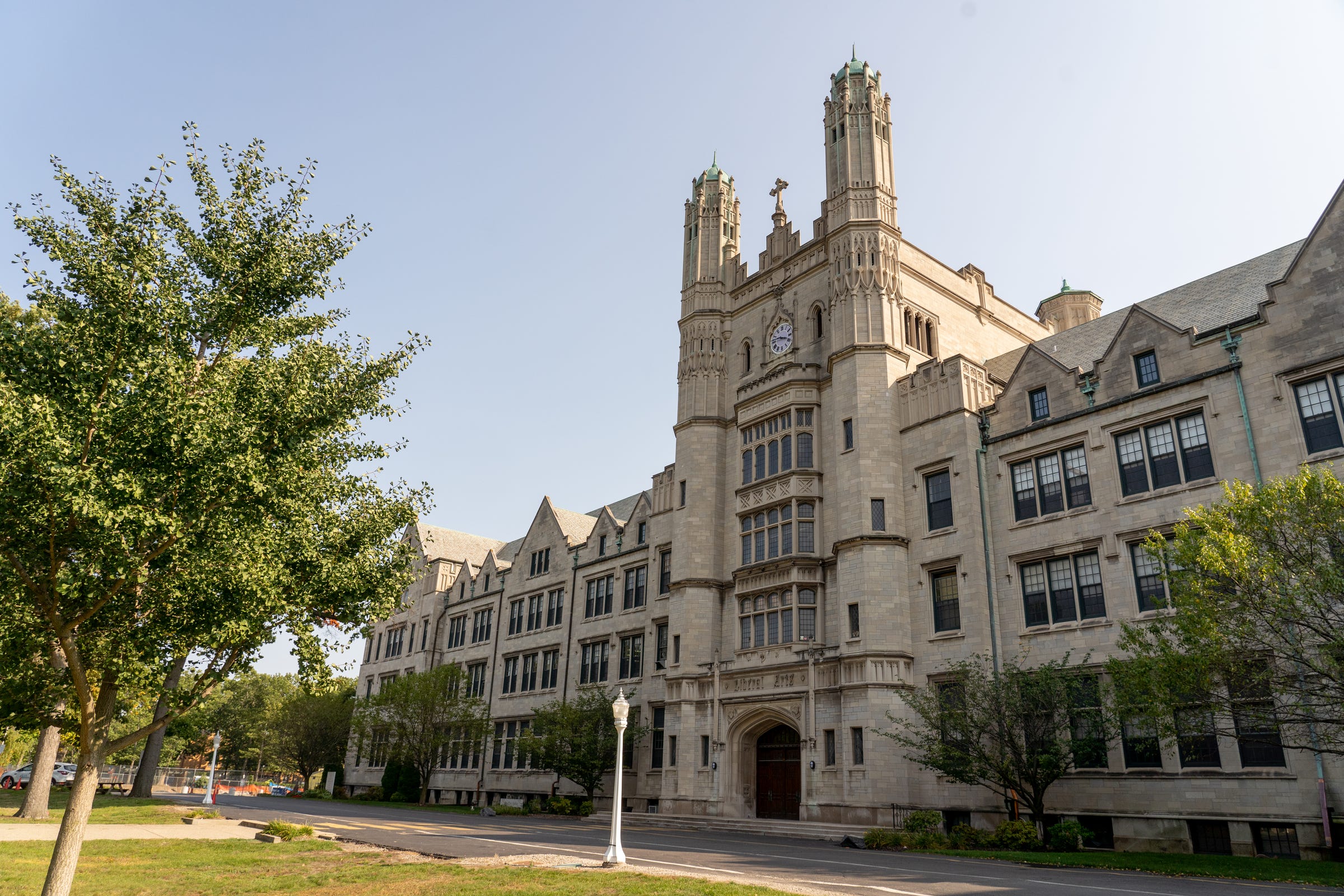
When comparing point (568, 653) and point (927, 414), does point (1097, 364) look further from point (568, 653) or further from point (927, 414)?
point (568, 653)

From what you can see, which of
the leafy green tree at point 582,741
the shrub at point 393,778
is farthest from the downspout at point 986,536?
the shrub at point 393,778

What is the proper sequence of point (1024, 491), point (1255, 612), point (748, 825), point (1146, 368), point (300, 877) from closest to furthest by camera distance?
1. point (300, 877)
2. point (1255, 612)
3. point (1146, 368)
4. point (1024, 491)
5. point (748, 825)

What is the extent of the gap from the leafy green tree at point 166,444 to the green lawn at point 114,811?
425 inches

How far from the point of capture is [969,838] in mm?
25797

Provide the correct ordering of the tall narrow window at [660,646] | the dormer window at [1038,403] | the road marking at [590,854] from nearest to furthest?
the road marking at [590,854], the dormer window at [1038,403], the tall narrow window at [660,646]

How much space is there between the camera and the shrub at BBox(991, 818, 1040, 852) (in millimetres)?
24719

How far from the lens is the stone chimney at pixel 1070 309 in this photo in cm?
5059

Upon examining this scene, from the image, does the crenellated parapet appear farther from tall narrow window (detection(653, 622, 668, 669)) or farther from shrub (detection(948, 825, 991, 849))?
tall narrow window (detection(653, 622, 668, 669))

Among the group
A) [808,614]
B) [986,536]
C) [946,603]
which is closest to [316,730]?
[808,614]

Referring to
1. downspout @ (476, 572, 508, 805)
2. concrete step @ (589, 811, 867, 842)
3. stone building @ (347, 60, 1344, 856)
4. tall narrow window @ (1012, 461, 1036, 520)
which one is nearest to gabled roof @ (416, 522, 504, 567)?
downspout @ (476, 572, 508, 805)

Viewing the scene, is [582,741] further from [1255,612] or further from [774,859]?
[1255,612]

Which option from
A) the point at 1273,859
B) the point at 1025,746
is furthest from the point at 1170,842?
the point at 1025,746

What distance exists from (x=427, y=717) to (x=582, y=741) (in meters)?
14.8

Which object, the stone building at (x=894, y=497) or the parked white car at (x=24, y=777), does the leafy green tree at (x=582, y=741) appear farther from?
the parked white car at (x=24, y=777)
